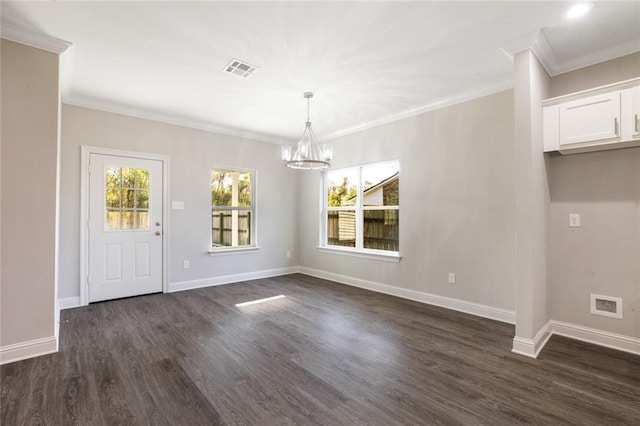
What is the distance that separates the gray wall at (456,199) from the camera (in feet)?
11.2

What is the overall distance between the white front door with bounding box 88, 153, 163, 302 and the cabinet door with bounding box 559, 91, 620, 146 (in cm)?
493

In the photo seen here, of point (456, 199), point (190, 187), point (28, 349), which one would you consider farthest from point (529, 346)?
point (190, 187)

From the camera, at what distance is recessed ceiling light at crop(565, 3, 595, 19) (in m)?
2.16

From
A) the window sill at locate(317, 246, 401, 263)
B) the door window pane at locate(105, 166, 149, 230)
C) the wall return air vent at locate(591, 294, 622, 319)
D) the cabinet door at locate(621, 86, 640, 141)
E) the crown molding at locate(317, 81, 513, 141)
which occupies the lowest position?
the wall return air vent at locate(591, 294, 622, 319)

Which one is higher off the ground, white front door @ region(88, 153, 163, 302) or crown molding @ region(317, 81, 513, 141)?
crown molding @ region(317, 81, 513, 141)

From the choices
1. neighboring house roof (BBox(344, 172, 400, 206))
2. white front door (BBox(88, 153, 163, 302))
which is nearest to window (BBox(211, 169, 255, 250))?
white front door (BBox(88, 153, 163, 302))

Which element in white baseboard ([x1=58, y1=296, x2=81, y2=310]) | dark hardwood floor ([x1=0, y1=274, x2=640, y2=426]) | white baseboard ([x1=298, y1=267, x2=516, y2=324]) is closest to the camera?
dark hardwood floor ([x1=0, y1=274, x2=640, y2=426])

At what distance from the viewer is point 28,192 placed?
2.53 m

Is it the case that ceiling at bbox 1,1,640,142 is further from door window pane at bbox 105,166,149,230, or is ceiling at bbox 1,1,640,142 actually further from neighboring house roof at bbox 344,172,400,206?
neighboring house roof at bbox 344,172,400,206

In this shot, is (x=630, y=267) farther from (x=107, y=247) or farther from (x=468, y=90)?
(x=107, y=247)

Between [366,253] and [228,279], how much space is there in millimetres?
2386

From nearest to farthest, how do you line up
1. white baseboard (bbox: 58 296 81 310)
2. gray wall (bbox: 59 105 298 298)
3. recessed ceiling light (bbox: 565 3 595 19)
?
recessed ceiling light (bbox: 565 3 595 19) < white baseboard (bbox: 58 296 81 310) < gray wall (bbox: 59 105 298 298)

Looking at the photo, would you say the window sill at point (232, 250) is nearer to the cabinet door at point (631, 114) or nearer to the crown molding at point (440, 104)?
the crown molding at point (440, 104)

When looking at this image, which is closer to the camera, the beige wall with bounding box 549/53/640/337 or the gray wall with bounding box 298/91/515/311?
the beige wall with bounding box 549/53/640/337
